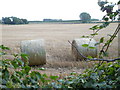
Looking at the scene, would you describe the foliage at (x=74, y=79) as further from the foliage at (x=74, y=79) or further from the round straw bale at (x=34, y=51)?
the round straw bale at (x=34, y=51)

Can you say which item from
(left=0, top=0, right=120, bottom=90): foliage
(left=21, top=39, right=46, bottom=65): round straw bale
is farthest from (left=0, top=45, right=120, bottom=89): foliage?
(left=21, top=39, right=46, bottom=65): round straw bale

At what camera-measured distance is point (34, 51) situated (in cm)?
524

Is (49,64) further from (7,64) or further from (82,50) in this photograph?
(7,64)

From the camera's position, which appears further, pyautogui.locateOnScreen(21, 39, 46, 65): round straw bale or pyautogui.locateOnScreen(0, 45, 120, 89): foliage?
pyautogui.locateOnScreen(21, 39, 46, 65): round straw bale

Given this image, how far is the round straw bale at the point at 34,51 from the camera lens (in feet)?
17.1

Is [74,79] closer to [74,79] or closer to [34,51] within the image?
[74,79]

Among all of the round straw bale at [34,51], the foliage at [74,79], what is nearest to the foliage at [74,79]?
the foliage at [74,79]

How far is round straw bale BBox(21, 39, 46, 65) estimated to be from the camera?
17.1 feet

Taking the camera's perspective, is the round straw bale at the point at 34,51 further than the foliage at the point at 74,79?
Yes

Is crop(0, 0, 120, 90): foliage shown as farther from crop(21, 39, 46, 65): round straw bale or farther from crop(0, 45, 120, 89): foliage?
crop(21, 39, 46, 65): round straw bale

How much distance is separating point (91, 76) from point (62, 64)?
11.1ft

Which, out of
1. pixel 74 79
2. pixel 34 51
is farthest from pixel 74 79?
pixel 34 51

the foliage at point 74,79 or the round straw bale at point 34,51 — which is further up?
the foliage at point 74,79

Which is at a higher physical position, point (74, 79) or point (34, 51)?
point (74, 79)
